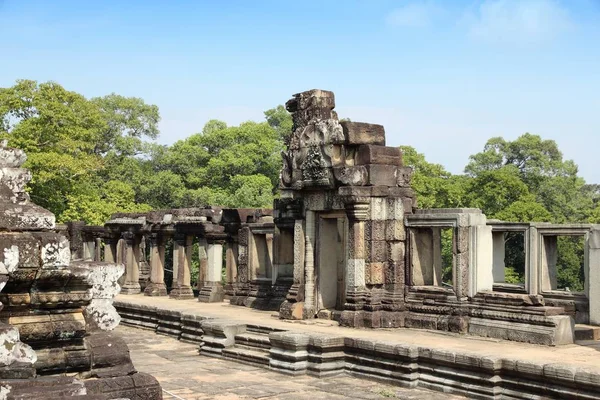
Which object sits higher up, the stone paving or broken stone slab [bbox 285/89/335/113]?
broken stone slab [bbox 285/89/335/113]

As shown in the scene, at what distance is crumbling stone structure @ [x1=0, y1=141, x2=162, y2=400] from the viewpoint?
536 centimetres

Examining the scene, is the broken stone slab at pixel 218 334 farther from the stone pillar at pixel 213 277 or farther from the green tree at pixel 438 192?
the green tree at pixel 438 192

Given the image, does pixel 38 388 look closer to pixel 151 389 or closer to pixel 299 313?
pixel 151 389

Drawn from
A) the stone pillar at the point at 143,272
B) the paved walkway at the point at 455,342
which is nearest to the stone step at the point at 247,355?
the paved walkway at the point at 455,342

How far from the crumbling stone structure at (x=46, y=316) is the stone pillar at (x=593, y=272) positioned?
24.6 ft

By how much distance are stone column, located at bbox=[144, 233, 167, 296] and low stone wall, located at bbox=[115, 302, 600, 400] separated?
854cm

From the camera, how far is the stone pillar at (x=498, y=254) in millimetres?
13992

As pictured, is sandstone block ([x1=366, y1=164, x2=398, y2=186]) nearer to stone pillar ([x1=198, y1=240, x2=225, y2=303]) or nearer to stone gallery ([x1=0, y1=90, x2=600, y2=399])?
stone gallery ([x1=0, y1=90, x2=600, y2=399])

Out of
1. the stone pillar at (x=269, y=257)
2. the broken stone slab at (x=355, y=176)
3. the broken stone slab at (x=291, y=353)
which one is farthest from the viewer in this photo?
the stone pillar at (x=269, y=257)

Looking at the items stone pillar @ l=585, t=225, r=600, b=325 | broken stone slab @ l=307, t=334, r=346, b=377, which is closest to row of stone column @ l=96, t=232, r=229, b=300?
broken stone slab @ l=307, t=334, r=346, b=377

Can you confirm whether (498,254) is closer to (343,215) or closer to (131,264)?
(343,215)

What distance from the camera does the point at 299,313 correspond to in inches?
548

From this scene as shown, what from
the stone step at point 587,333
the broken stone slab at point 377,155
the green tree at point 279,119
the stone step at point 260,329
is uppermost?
the green tree at point 279,119

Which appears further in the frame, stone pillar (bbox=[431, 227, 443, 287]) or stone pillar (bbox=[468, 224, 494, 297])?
stone pillar (bbox=[431, 227, 443, 287])
